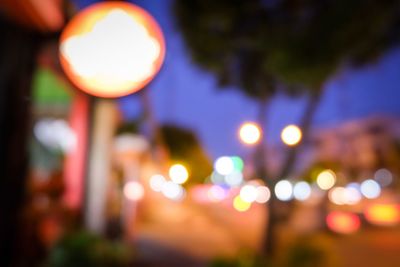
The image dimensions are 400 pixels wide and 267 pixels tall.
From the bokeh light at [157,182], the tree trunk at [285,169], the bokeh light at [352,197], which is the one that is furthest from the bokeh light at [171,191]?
the tree trunk at [285,169]

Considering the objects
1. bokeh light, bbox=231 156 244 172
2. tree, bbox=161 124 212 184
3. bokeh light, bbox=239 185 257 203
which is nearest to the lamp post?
bokeh light, bbox=231 156 244 172

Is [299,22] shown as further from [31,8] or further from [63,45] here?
[63,45]

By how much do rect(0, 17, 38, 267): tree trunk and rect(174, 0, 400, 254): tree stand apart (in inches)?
145

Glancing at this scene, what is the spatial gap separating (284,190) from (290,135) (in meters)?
1.94

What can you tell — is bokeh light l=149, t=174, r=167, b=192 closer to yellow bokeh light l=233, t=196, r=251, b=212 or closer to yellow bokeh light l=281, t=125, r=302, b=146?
yellow bokeh light l=233, t=196, r=251, b=212

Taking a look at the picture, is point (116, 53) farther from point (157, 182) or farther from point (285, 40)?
point (157, 182)

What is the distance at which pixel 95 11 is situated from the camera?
3.93 meters

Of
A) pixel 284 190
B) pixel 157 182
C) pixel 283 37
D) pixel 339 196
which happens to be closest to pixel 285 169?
pixel 284 190

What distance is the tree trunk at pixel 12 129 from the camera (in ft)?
16.9

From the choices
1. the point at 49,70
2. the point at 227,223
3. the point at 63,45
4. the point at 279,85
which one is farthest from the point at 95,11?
the point at 227,223

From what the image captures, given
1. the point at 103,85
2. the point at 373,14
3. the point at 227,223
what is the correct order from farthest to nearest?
the point at 227,223
the point at 373,14
the point at 103,85

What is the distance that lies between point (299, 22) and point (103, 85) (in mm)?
5220

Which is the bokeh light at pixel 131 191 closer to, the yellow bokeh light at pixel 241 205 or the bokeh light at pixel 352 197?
the yellow bokeh light at pixel 241 205

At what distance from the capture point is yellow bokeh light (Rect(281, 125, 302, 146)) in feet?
26.6
